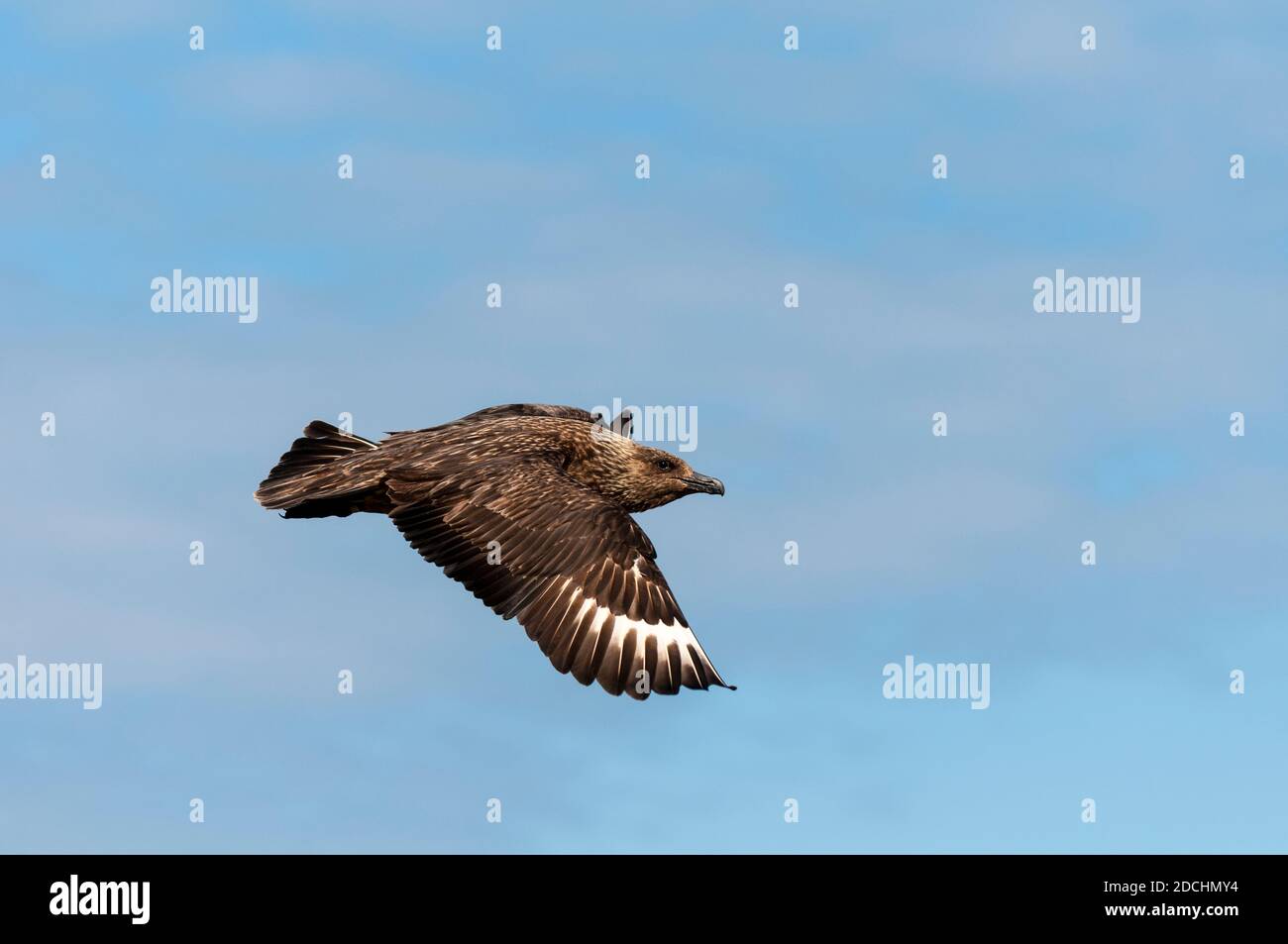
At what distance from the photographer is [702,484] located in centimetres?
1828

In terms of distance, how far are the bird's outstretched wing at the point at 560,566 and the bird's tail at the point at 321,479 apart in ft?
1.26

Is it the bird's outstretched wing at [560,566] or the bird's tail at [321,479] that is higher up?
the bird's tail at [321,479]

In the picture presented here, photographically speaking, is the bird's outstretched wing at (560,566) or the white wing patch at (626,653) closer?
the white wing patch at (626,653)

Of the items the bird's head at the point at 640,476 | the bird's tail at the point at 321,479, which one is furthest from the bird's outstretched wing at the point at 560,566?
the bird's head at the point at 640,476

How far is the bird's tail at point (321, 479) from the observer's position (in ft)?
56.3

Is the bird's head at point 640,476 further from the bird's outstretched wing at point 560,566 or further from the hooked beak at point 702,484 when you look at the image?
the bird's outstretched wing at point 560,566

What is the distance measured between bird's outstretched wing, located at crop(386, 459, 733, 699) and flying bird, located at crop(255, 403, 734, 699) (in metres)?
0.01

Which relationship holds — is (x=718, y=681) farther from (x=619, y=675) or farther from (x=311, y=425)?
(x=311, y=425)

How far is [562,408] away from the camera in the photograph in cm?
1931

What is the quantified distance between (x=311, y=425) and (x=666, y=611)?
14.3ft

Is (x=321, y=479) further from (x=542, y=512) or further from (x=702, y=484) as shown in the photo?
(x=702, y=484)

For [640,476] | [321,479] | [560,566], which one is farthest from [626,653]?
[321,479]

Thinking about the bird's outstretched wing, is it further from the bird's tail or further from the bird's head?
the bird's head
